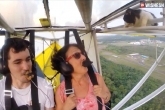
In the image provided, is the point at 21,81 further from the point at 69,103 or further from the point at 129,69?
the point at 129,69

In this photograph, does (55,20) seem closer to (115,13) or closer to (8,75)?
(115,13)

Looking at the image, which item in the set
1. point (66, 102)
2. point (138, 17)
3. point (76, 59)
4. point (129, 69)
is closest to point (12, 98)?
point (66, 102)

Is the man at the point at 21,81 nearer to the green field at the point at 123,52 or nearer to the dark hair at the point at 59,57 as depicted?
the dark hair at the point at 59,57

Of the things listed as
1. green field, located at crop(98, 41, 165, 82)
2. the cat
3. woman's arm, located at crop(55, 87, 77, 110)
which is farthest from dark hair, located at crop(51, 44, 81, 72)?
green field, located at crop(98, 41, 165, 82)

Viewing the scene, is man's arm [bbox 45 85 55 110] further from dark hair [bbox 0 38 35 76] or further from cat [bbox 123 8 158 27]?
cat [bbox 123 8 158 27]

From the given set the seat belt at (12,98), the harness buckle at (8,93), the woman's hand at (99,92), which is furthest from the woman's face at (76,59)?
the harness buckle at (8,93)

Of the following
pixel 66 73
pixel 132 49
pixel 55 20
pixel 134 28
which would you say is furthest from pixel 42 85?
pixel 132 49
